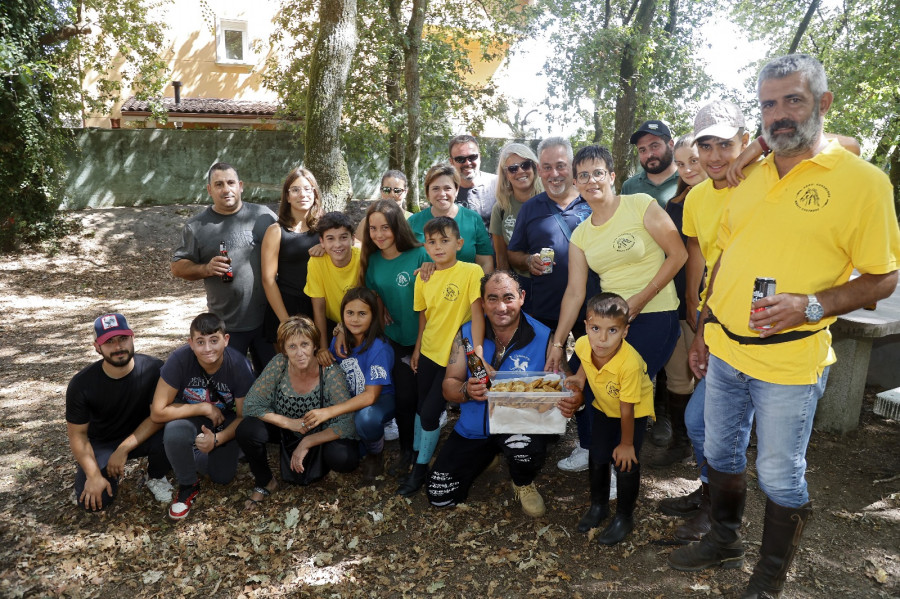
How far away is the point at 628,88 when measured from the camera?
1320cm

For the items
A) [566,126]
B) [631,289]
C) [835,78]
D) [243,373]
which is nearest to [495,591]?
[631,289]

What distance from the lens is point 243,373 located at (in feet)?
14.5

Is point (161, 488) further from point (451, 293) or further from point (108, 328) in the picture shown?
point (451, 293)

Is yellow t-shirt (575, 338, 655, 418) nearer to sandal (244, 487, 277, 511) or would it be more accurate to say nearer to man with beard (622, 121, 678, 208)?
man with beard (622, 121, 678, 208)

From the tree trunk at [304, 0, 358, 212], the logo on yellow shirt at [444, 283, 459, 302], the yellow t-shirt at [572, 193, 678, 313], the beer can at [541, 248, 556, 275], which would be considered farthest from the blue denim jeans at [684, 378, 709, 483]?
the tree trunk at [304, 0, 358, 212]

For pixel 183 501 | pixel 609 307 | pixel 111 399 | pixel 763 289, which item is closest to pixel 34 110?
pixel 111 399

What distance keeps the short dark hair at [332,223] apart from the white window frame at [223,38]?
62.3 feet

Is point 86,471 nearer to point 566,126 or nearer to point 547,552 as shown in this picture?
point 547,552

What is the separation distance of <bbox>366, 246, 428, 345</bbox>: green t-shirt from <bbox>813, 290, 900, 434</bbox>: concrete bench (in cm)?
328

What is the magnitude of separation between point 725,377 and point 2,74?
40.6 feet

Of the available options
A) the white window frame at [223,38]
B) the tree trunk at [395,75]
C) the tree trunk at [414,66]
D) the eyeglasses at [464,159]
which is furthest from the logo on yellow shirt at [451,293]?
the white window frame at [223,38]

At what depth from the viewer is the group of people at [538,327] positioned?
2.60m

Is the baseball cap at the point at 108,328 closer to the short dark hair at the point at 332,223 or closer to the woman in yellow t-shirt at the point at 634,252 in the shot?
the short dark hair at the point at 332,223

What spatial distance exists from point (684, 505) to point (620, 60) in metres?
11.7
